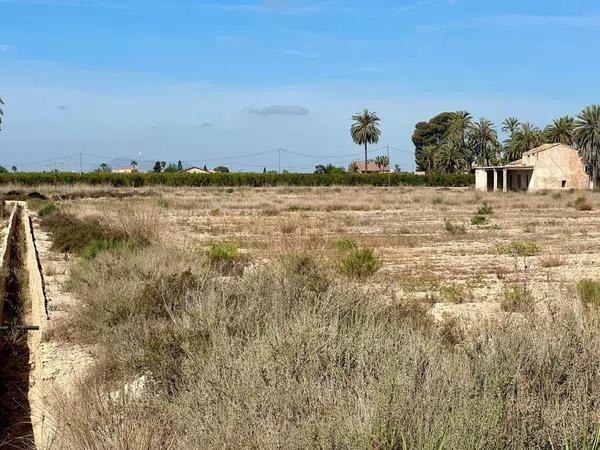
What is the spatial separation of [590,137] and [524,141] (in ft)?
51.5

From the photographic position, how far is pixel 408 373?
4.70m

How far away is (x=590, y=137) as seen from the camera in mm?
83688

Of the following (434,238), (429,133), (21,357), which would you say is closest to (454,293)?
(21,357)

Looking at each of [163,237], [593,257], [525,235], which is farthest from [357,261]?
[525,235]

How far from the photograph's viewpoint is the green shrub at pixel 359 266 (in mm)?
13977

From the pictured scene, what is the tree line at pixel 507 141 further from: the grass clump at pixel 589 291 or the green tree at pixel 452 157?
the grass clump at pixel 589 291

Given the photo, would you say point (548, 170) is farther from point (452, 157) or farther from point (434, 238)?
point (434, 238)

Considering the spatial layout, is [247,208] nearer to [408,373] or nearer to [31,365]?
[31,365]

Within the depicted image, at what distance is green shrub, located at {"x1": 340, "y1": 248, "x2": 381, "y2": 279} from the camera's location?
1398 centimetres

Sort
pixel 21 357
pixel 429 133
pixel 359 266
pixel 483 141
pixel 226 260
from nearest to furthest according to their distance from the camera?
pixel 21 357, pixel 359 266, pixel 226 260, pixel 483 141, pixel 429 133

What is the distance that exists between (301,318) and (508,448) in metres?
2.33

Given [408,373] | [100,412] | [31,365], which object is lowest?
[31,365]

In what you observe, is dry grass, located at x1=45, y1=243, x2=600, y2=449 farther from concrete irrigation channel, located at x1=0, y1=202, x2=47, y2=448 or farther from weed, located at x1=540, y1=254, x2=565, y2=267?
weed, located at x1=540, y1=254, x2=565, y2=267

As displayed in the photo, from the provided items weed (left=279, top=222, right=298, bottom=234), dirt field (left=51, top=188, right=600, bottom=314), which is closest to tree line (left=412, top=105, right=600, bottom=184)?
dirt field (left=51, top=188, right=600, bottom=314)
